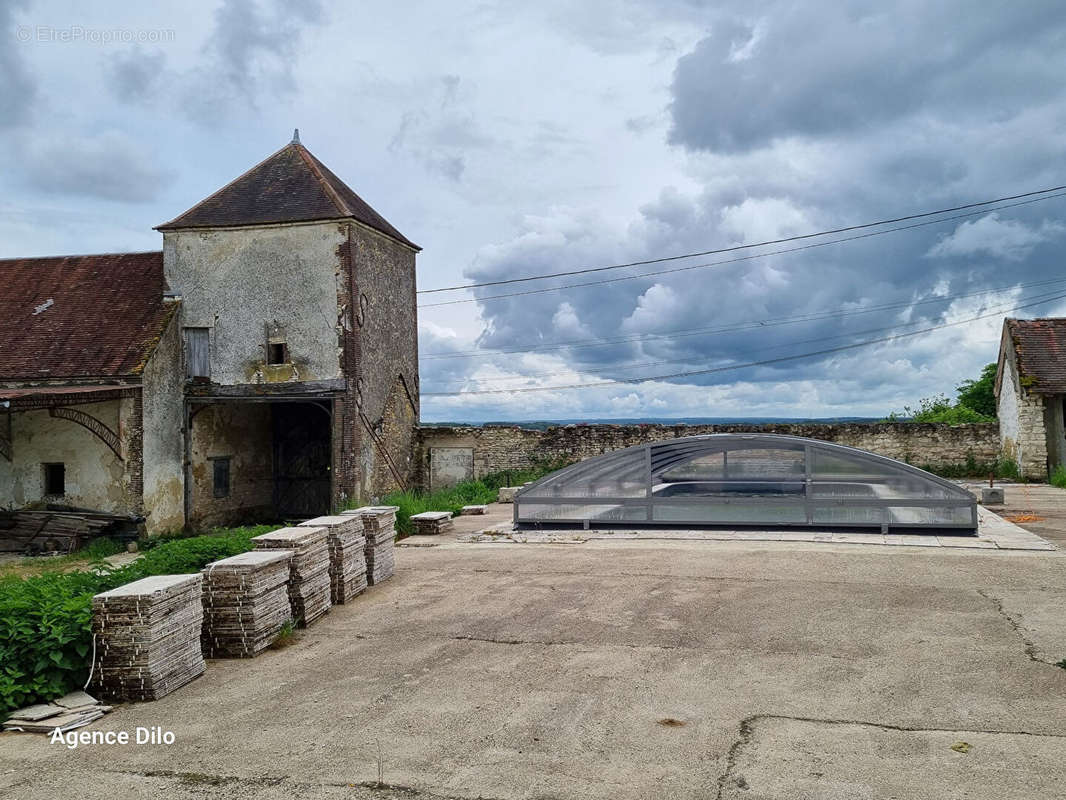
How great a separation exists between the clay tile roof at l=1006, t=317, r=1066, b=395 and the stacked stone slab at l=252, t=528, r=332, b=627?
21336 millimetres

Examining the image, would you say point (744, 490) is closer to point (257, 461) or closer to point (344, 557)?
point (344, 557)

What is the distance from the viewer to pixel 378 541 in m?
10.8

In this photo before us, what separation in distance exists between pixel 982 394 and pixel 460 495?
3203 cm

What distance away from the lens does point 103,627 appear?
6387 millimetres

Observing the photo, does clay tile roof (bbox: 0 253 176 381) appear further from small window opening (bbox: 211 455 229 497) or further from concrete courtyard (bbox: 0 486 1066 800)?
concrete courtyard (bbox: 0 486 1066 800)

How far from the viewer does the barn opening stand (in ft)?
72.4

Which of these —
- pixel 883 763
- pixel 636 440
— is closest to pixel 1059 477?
pixel 636 440

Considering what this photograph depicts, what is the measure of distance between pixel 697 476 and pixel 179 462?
13323 millimetres

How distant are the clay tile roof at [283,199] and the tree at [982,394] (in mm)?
32220

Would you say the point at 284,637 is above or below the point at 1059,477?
below

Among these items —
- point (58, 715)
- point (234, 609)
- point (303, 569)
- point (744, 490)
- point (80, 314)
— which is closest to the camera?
point (58, 715)

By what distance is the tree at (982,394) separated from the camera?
42466 mm

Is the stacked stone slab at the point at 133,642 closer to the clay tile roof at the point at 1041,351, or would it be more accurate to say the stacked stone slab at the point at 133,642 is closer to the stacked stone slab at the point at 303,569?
the stacked stone slab at the point at 303,569

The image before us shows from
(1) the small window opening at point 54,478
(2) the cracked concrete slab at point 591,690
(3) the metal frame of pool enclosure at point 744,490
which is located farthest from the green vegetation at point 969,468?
(1) the small window opening at point 54,478
